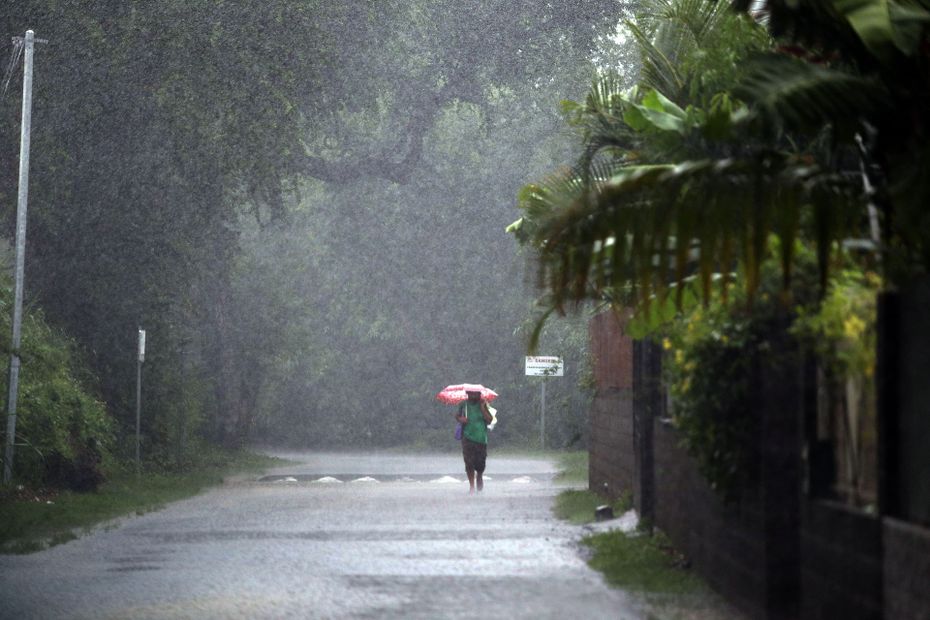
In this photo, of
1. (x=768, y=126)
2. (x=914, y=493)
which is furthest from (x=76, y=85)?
(x=914, y=493)

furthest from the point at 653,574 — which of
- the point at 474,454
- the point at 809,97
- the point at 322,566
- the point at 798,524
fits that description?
the point at 474,454

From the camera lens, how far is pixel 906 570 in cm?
740

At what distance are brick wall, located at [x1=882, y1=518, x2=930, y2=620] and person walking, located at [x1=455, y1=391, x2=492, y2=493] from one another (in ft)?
59.3

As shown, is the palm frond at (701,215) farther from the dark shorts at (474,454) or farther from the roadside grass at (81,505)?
the dark shorts at (474,454)

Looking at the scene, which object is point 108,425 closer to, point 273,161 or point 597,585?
point 273,161

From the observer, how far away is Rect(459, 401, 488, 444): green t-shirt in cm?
2605

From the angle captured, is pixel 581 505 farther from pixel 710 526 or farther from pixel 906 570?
pixel 906 570

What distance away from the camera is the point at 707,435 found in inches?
432

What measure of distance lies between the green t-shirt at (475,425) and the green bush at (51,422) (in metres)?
5.48

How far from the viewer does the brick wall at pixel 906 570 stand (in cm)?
714

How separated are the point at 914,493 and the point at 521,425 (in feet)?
160

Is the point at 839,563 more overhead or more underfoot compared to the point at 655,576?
more overhead

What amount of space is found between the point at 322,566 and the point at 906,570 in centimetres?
695

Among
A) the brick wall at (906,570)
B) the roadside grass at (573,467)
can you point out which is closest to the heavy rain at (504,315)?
the brick wall at (906,570)
